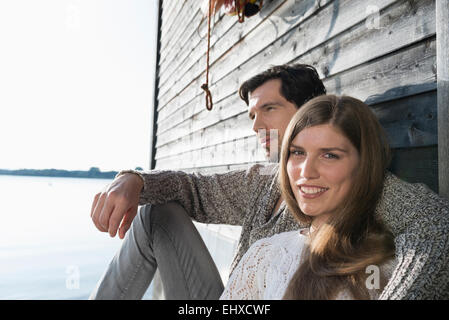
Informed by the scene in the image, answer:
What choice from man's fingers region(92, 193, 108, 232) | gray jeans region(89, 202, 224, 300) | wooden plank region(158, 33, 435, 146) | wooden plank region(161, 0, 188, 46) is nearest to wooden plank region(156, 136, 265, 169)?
wooden plank region(158, 33, 435, 146)

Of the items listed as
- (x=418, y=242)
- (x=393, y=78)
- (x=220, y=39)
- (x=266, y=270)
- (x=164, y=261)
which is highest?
(x=220, y=39)

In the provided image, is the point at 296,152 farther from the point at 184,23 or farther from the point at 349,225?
the point at 184,23

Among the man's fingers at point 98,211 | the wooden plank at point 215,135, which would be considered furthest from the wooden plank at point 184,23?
the man's fingers at point 98,211

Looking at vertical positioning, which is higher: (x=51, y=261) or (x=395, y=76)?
(x=395, y=76)

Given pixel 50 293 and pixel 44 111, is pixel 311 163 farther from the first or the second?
pixel 44 111

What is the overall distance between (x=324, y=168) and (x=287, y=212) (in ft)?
1.21

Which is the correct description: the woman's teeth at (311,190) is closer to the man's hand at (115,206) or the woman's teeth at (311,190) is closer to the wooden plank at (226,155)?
the man's hand at (115,206)

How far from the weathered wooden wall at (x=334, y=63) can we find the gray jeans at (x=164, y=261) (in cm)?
82

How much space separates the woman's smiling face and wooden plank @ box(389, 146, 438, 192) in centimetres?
Result: 35

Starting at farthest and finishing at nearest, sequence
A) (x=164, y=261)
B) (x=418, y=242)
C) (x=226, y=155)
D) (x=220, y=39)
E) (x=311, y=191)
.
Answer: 1. (x=220, y=39)
2. (x=226, y=155)
3. (x=164, y=261)
4. (x=311, y=191)
5. (x=418, y=242)

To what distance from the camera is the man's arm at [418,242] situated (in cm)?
60

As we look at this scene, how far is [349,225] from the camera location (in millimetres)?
795

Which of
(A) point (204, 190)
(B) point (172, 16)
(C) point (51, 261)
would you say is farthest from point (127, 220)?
(C) point (51, 261)
